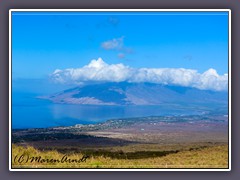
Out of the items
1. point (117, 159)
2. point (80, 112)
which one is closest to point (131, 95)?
point (80, 112)

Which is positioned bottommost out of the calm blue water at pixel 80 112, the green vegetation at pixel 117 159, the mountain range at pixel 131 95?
the green vegetation at pixel 117 159

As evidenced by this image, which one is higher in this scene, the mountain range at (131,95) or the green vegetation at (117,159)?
the mountain range at (131,95)

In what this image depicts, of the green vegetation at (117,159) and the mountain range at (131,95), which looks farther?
the mountain range at (131,95)

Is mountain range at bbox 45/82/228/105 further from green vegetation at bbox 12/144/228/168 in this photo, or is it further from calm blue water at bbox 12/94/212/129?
green vegetation at bbox 12/144/228/168

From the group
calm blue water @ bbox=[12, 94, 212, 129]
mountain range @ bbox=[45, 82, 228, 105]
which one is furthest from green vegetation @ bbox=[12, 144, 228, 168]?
mountain range @ bbox=[45, 82, 228, 105]

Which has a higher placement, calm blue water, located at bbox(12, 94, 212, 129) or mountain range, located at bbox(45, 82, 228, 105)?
mountain range, located at bbox(45, 82, 228, 105)

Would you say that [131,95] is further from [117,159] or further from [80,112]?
[117,159]

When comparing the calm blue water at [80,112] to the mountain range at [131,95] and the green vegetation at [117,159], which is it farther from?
the green vegetation at [117,159]

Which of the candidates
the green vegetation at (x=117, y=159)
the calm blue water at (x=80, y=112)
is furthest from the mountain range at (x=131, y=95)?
the green vegetation at (x=117, y=159)
